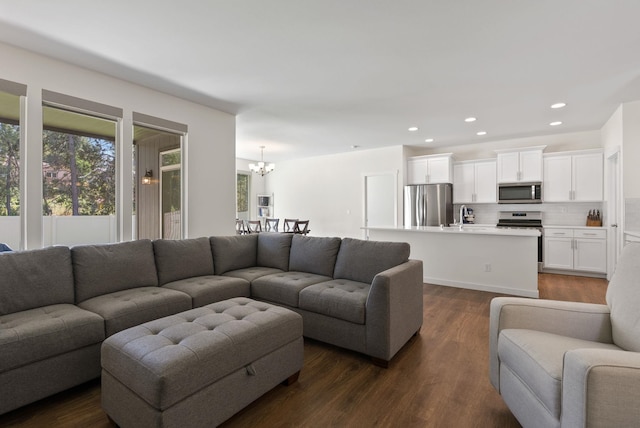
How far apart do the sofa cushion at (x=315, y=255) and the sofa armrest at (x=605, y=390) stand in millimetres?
2220

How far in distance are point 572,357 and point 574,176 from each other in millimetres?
5791

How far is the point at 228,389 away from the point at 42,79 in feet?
11.0

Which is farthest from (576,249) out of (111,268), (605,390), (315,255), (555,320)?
(111,268)

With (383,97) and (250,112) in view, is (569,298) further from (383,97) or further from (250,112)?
(250,112)

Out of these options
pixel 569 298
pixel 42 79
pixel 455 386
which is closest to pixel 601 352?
pixel 455 386

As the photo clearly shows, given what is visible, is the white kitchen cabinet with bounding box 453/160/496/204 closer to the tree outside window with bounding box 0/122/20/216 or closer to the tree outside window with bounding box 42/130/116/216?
the tree outside window with bounding box 42/130/116/216

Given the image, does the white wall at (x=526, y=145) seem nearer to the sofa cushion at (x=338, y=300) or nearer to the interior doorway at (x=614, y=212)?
the interior doorway at (x=614, y=212)

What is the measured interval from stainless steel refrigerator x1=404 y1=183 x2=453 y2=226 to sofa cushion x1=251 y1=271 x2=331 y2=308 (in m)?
A: 4.19

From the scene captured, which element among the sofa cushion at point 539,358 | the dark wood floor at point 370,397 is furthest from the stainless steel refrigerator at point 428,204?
the sofa cushion at point 539,358

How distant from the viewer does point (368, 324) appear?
2.29 meters

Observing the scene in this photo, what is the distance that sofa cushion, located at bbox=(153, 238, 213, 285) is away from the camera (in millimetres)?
2996

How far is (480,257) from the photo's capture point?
14.4ft

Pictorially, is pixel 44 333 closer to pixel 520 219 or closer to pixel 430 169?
pixel 430 169

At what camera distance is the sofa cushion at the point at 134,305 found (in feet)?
6.96
